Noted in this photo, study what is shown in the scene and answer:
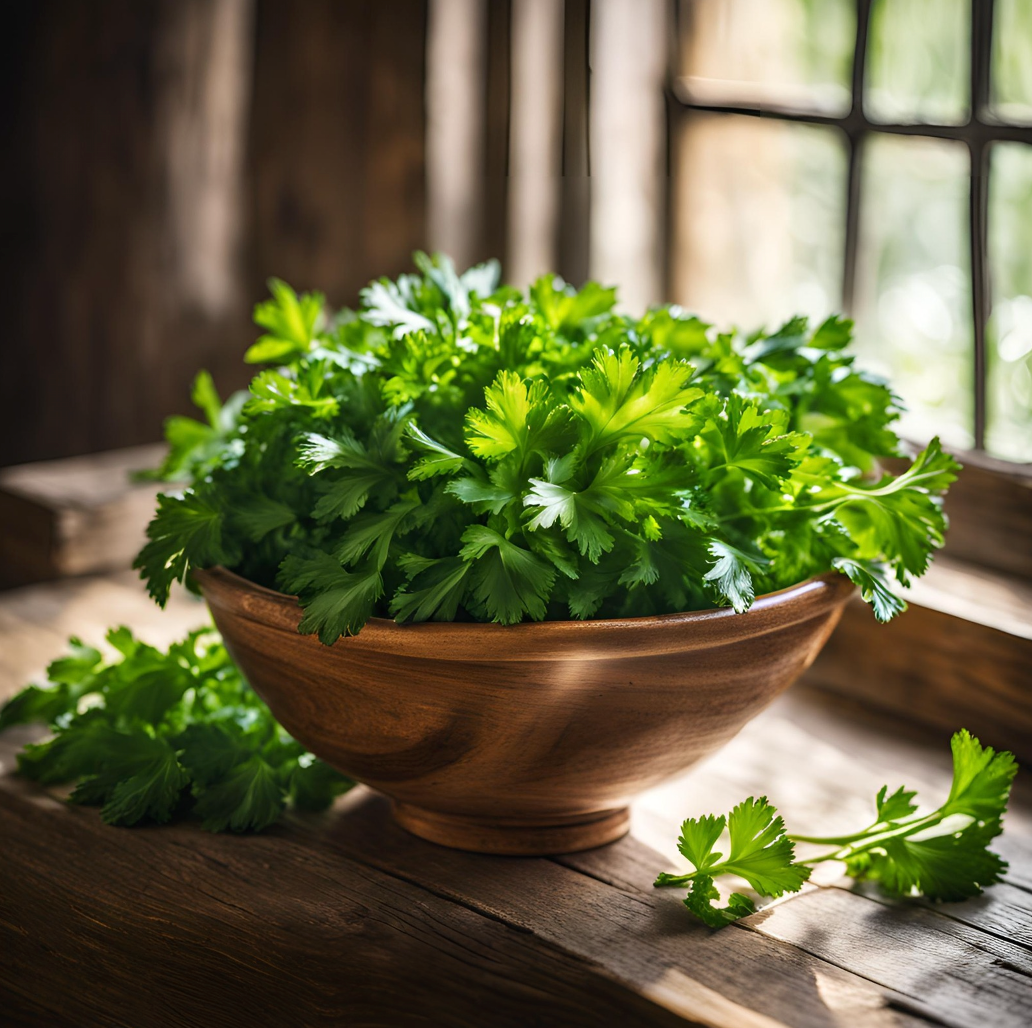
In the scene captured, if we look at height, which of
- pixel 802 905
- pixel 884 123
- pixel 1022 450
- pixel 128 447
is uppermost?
pixel 884 123

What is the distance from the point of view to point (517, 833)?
81 centimetres

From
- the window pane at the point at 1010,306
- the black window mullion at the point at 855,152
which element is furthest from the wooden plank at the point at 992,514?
the black window mullion at the point at 855,152

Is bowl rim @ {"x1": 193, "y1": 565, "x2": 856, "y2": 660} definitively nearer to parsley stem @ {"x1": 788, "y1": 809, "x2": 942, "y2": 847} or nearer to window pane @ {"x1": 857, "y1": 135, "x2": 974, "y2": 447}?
parsley stem @ {"x1": 788, "y1": 809, "x2": 942, "y2": 847}

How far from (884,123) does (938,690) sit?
0.59 metres

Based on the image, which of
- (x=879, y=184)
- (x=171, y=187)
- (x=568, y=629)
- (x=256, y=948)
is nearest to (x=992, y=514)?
(x=879, y=184)

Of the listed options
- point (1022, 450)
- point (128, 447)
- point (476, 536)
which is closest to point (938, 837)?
point (476, 536)

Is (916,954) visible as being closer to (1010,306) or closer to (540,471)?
(540,471)

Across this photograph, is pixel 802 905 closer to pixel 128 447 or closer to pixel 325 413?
pixel 325 413

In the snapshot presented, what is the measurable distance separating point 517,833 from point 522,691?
186 millimetres

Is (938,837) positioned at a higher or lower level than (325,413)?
lower

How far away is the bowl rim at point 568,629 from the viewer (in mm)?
653

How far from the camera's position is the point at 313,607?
0.67 meters

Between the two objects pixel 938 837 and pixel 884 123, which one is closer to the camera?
pixel 938 837

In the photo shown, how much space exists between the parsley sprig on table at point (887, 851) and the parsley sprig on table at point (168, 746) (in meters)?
0.30
